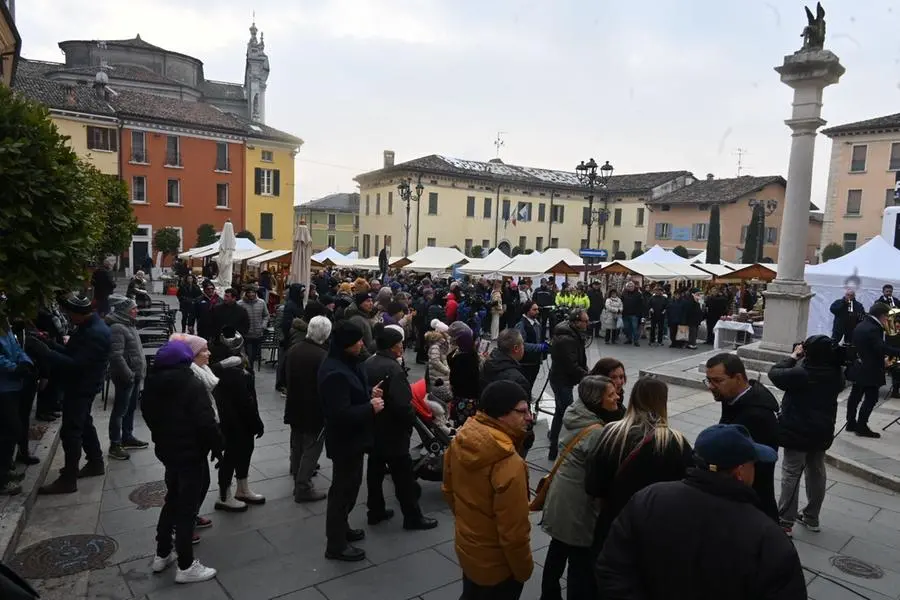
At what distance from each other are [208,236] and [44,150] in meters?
34.9

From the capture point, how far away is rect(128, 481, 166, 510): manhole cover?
17.7ft

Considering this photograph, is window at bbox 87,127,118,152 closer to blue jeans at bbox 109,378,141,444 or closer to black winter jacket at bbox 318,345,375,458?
blue jeans at bbox 109,378,141,444

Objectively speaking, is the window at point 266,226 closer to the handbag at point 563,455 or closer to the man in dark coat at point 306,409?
the man in dark coat at point 306,409

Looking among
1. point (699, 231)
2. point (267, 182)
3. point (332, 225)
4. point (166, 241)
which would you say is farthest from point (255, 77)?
point (699, 231)

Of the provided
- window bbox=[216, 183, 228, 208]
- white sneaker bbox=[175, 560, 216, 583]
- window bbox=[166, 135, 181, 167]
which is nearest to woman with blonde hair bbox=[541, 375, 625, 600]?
white sneaker bbox=[175, 560, 216, 583]

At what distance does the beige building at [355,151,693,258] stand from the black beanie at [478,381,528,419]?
44026 mm

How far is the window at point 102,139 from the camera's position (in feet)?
114

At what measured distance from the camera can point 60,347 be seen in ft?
20.5

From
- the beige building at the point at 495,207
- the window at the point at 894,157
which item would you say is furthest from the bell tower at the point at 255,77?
the window at the point at 894,157

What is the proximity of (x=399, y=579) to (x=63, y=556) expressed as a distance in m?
2.57

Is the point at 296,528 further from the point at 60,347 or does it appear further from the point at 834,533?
the point at 834,533

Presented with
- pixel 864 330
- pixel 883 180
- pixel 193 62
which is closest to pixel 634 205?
pixel 883 180

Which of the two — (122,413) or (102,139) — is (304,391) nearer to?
(122,413)

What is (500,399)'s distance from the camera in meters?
3.08
